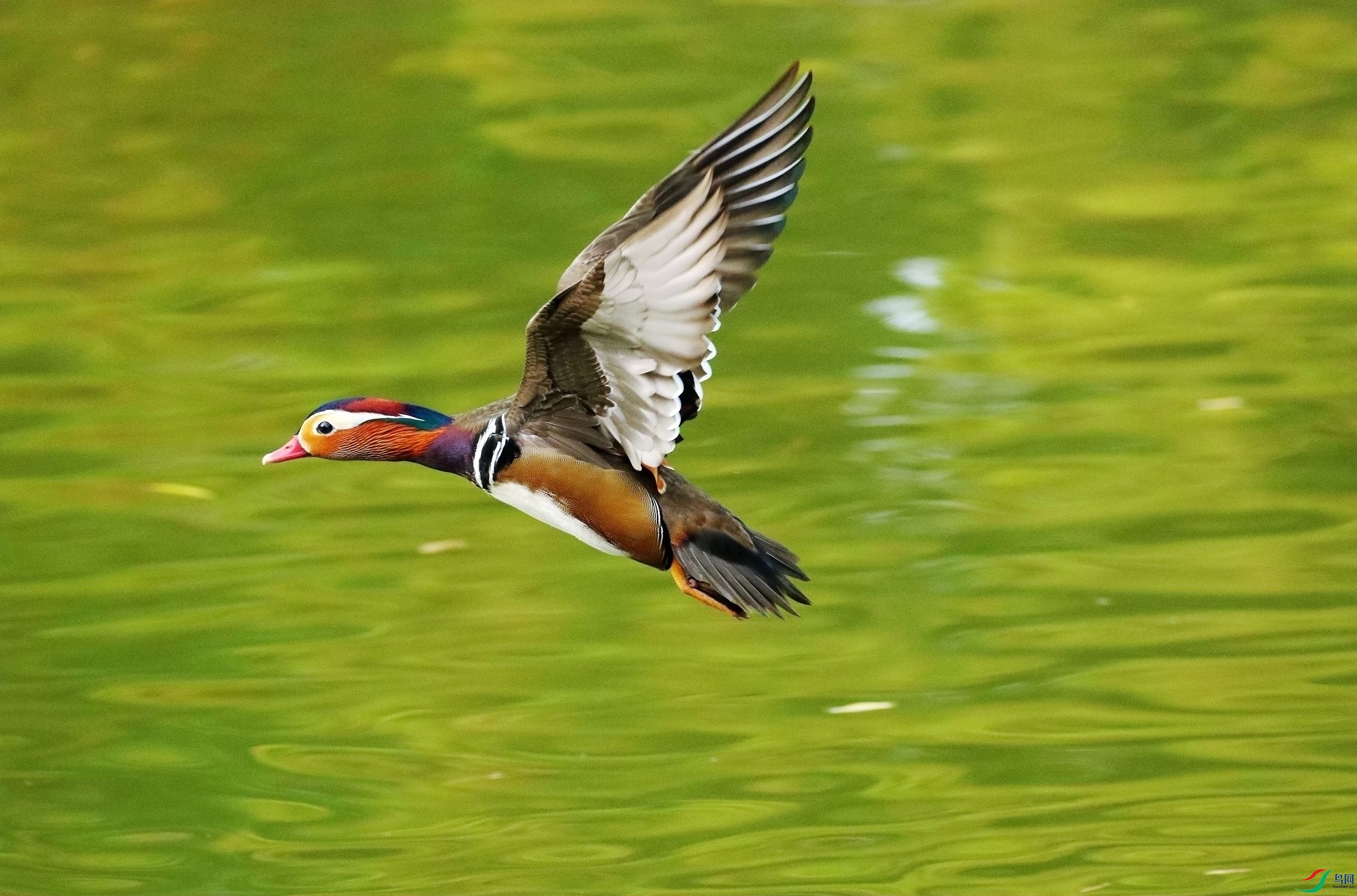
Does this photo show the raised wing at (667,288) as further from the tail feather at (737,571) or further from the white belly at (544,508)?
the tail feather at (737,571)

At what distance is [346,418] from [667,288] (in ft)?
1.77

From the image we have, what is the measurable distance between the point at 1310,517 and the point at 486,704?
8.90ft

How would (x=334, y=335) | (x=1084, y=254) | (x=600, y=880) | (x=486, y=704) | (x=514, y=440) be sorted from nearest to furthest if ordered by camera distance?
(x=514, y=440) → (x=600, y=880) → (x=486, y=704) → (x=334, y=335) → (x=1084, y=254)

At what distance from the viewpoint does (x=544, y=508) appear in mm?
3129

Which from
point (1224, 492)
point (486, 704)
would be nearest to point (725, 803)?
point (486, 704)

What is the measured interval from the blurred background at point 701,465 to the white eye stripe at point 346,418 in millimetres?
2423

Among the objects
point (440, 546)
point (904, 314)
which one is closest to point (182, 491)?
point (440, 546)

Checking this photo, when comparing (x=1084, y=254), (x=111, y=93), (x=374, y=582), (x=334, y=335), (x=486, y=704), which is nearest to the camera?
(x=486, y=704)

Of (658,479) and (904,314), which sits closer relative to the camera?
(658,479)

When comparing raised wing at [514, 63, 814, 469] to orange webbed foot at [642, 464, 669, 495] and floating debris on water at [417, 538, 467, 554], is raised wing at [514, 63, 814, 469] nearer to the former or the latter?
orange webbed foot at [642, 464, 669, 495]

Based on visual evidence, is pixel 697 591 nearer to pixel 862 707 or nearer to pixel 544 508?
pixel 544 508

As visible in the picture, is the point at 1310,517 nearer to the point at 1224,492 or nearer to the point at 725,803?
the point at 1224,492

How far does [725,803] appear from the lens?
5.60 meters

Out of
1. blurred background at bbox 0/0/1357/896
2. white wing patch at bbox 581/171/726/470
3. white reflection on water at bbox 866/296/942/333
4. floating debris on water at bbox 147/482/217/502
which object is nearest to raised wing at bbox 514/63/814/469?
white wing patch at bbox 581/171/726/470
